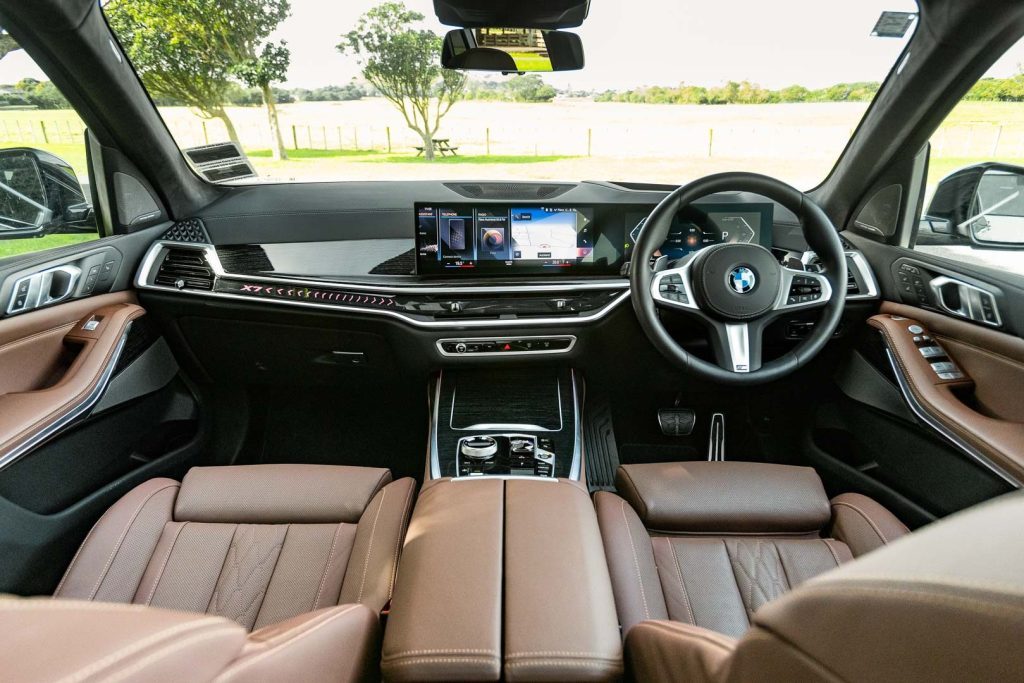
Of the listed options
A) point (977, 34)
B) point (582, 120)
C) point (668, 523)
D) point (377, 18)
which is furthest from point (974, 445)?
point (377, 18)

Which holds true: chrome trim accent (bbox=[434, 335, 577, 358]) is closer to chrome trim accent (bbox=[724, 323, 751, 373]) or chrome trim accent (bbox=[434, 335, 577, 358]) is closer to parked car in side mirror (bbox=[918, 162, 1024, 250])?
chrome trim accent (bbox=[724, 323, 751, 373])

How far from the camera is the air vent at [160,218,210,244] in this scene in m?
2.43

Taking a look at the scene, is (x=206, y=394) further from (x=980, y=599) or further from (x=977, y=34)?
(x=977, y=34)

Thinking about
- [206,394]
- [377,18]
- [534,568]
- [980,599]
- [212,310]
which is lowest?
[206,394]

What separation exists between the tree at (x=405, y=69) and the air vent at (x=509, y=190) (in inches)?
11.1

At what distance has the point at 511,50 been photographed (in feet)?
6.67

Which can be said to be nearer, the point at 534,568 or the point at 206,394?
the point at 534,568

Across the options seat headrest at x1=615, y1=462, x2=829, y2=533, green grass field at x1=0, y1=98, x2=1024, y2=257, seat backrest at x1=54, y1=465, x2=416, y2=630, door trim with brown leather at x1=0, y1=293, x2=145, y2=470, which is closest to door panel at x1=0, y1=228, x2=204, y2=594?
door trim with brown leather at x1=0, y1=293, x2=145, y2=470

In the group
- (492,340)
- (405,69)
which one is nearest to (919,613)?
(492,340)

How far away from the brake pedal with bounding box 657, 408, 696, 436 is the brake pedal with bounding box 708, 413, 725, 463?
10cm

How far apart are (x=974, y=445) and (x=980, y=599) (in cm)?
165

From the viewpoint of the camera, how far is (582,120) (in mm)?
2662

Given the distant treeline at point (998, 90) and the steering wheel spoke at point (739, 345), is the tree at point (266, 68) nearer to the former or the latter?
the steering wheel spoke at point (739, 345)

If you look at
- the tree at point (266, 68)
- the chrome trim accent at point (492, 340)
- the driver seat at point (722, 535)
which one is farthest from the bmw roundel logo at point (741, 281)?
the tree at point (266, 68)
